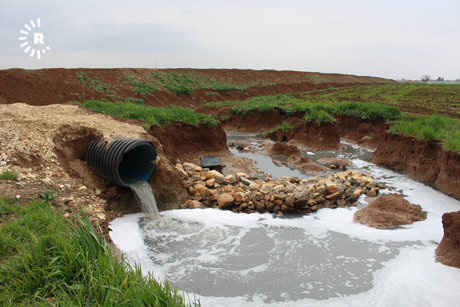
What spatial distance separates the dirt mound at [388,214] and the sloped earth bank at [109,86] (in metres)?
19.8

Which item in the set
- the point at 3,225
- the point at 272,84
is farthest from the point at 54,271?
the point at 272,84

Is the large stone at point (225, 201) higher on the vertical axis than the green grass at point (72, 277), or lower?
lower

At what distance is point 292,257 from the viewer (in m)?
5.25

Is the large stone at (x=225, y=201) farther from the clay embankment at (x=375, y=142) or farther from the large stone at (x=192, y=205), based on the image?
the clay embankment at (x=375, y=142)

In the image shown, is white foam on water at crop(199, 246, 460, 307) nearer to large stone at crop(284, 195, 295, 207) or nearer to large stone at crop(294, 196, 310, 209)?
large stone at crop(294, 196, 310, 209)

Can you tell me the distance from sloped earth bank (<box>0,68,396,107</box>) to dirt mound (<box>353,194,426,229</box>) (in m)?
19.8

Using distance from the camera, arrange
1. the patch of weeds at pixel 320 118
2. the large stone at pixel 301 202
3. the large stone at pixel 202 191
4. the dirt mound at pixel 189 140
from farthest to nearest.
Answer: the patch of weeds at pixel 320 118
the dirt mound at pixel 189 140
the large stone at pixel 202 191
the large stone at pixel 301 202

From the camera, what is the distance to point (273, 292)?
14.1 feet

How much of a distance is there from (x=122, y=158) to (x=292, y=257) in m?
4.36

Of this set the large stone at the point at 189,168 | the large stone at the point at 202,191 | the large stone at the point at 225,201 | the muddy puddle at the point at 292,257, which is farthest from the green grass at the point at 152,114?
the muddy puddle at the point at 292,257

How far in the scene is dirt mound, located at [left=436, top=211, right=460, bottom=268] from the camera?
4934 millimetres

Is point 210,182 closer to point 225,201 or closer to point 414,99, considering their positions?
point 225,201

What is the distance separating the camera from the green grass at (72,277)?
2.65m

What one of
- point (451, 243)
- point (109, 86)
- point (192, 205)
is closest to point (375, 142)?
point (451, 243)
